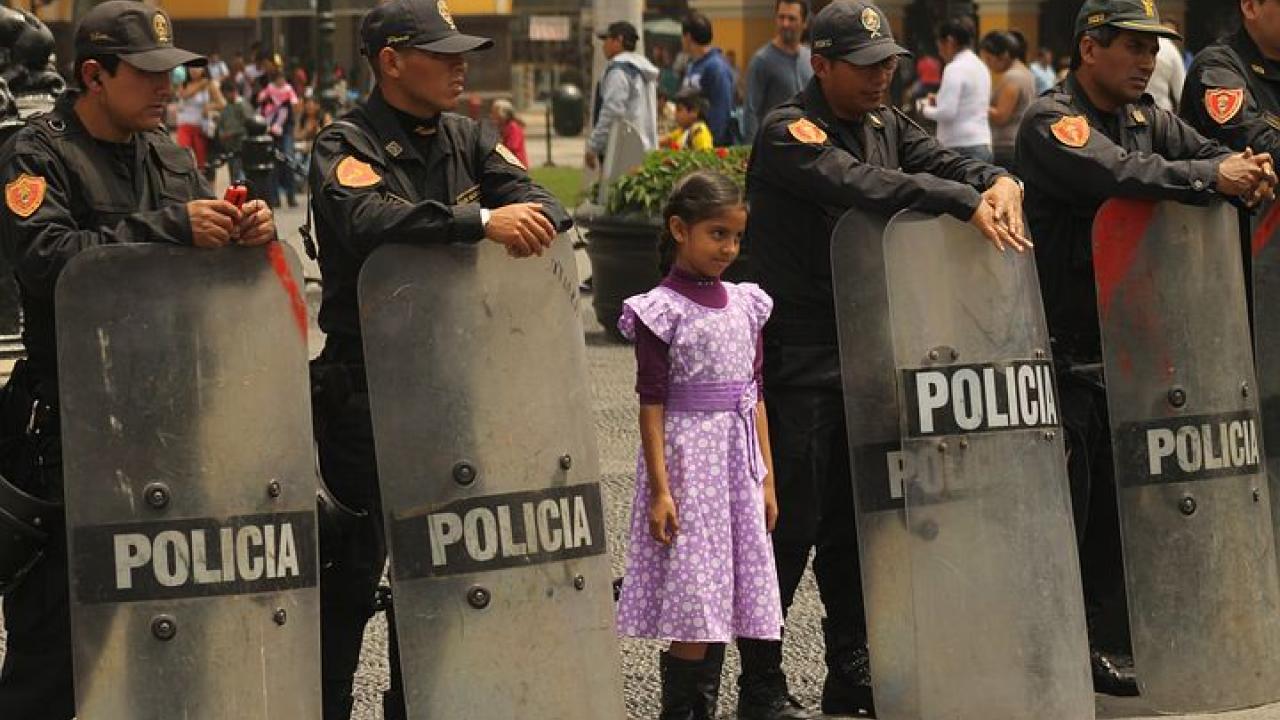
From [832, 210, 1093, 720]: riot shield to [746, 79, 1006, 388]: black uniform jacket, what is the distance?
0.27m

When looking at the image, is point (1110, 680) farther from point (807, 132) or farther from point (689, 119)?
point (689, 119)

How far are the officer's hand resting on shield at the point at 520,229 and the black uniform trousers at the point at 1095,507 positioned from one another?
1843mm

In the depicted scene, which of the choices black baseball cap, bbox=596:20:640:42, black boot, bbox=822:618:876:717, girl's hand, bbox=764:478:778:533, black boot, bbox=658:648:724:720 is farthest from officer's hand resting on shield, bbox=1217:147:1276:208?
black baseball cap, bbox=596:20:640:42

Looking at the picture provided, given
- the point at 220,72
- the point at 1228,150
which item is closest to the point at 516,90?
the point at 220,72

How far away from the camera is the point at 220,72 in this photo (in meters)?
35.8

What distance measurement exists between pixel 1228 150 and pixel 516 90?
46.5m

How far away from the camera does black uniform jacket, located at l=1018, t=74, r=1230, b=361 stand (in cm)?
590

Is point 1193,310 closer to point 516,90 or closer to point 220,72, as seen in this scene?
point 220,72

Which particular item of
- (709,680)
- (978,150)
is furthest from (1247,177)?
(978,150)

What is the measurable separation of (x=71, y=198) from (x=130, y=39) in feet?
1.11

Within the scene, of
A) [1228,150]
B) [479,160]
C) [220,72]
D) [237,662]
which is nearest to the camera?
[237,662]

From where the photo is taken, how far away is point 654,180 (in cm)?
1267

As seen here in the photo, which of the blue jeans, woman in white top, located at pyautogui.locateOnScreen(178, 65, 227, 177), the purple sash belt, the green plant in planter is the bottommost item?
the purple sash belt

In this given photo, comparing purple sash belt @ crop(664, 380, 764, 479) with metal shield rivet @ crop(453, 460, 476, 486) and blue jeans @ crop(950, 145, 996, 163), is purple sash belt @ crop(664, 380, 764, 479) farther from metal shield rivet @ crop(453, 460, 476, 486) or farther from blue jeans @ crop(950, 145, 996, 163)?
blue jeans @ crop(950, 145, 996, 163)
